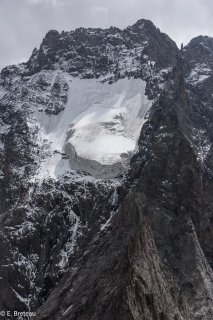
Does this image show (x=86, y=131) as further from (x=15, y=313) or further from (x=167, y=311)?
(x=167, y=311)

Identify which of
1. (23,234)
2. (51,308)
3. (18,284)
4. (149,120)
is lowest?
(51,308)

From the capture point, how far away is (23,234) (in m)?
166

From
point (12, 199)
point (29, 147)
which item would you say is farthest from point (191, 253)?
point (29, 147)

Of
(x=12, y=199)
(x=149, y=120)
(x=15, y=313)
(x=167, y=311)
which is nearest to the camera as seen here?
(x=167, y=311)

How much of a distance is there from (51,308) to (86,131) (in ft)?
229

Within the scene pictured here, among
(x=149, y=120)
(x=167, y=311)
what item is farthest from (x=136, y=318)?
(x=149, y=120)

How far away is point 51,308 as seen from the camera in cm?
13775

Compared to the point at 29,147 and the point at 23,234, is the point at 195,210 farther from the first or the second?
the point at 29,147

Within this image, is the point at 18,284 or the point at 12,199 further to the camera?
the point at 12,199

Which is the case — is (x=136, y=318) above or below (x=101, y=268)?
below

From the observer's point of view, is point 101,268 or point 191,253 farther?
point 191,253

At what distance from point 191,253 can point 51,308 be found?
3305 cm

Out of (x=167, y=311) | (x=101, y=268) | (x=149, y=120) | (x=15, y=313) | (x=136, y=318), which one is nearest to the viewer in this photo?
(x=136, y=318)

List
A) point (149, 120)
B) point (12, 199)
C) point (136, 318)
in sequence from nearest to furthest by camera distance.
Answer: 1. point (136, 318)
2. point (12, 199)
3. point (149, 120)
